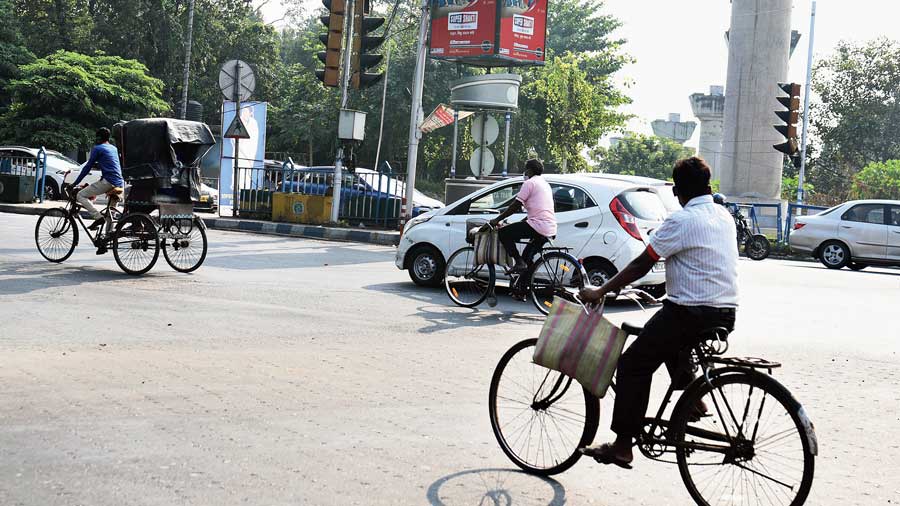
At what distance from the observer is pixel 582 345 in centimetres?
442

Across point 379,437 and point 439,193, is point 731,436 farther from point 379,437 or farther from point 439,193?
point 439,193

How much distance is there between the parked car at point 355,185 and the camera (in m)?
23.6

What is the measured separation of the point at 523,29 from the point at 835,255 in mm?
11258

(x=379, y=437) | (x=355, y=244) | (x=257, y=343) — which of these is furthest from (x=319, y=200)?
(x=379, y=437)

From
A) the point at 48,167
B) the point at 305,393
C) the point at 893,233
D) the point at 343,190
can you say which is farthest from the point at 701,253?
the point at 48,167

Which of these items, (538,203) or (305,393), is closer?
(305,393)

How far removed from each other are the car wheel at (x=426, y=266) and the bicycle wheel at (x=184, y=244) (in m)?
2.75

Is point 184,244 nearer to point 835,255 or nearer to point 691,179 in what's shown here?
point 691,179

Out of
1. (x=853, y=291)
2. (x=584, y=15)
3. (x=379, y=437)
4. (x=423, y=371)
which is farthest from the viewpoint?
(x=584, y=15)

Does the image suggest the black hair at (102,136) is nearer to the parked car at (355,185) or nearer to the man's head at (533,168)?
the man's head at (533,168)

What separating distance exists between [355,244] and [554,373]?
15.7 m

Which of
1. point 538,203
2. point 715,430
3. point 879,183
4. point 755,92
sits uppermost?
point 755,92

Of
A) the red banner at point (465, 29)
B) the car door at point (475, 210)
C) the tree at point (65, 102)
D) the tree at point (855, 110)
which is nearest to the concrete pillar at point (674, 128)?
the tree at point (855, 110)

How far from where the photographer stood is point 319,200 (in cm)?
2345
